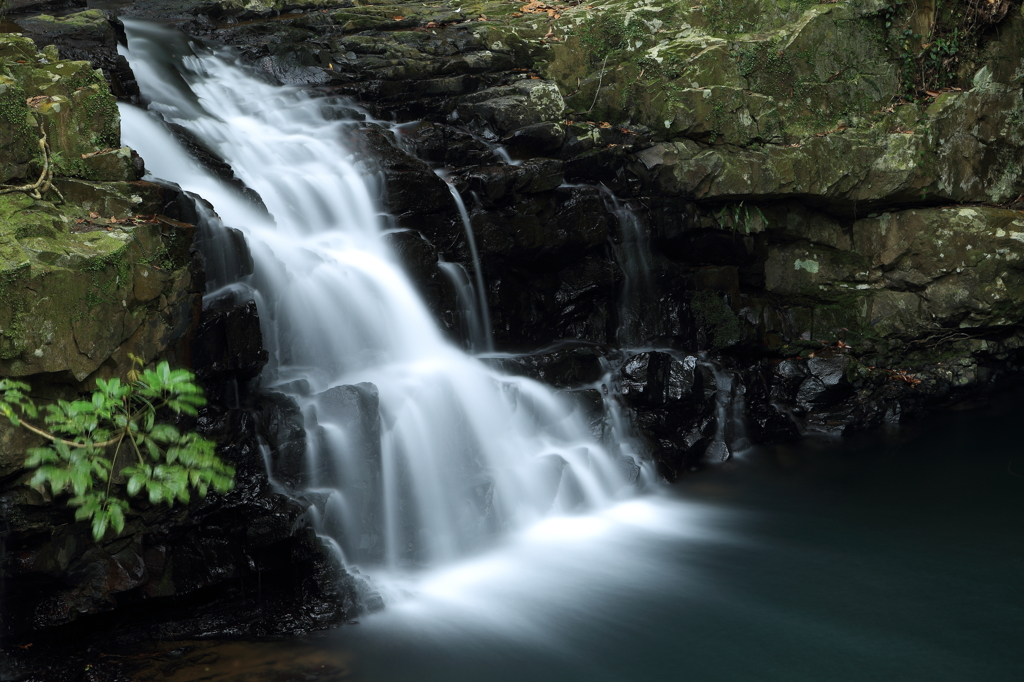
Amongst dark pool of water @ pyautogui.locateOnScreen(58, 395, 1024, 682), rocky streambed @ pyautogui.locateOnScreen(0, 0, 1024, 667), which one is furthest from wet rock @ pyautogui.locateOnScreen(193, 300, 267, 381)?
rocky streambed @ pyautogui.locateOnScreen(0, 0, 1024, 667)

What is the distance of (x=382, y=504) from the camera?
5.88 meters

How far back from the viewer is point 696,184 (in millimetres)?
8859

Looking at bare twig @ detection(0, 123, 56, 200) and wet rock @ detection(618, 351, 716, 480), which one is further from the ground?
bare twig @ detection(0, 123, 56, 200)

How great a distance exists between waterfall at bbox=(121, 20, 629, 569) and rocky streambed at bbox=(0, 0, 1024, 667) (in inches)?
14.2

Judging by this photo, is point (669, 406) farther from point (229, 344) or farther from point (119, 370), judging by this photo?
point (119, 370)

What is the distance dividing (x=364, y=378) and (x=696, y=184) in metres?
4.61

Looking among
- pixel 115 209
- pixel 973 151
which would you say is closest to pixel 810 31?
pixel 973 151

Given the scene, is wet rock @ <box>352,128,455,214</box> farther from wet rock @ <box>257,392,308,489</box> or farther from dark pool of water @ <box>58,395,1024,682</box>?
dark pool of water @ <box>58,395,1024,682</box>

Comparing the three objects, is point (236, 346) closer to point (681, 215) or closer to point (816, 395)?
point (681, 215)

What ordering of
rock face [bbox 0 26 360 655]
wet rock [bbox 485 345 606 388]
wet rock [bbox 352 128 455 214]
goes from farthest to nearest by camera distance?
wet rock [bbox 352 128 455 214] → wet rock [bbox 485 345 606 388] → rock face [bbox 0 26 360 655]

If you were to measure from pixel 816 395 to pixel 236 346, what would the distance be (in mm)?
6424

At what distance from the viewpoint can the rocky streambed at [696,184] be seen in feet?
25.8

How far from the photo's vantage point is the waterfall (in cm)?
586

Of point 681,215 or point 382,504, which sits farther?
point 681,215
